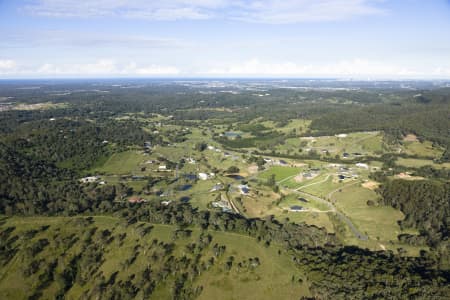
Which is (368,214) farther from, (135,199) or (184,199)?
(135,199)

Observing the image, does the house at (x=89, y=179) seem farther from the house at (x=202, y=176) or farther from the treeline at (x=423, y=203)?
the treeline at (x=423, y=203)

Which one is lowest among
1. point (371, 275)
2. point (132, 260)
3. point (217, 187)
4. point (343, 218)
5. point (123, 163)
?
point (132, 260)

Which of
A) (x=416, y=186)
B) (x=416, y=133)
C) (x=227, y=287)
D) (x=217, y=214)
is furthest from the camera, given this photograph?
(x=416, y=133)

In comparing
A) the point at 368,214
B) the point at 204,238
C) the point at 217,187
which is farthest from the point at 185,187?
the point at 368,214

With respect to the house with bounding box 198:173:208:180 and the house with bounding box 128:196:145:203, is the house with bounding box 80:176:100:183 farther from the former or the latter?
the house with bounding box 198:173:208:180

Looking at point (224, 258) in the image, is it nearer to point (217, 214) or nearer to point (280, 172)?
point (217, 214)

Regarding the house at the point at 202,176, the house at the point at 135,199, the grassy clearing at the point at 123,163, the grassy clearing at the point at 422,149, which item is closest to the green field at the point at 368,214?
the house at the point at 202,176

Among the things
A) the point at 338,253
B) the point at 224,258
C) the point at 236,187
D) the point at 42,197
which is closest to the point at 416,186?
the point at 338,253

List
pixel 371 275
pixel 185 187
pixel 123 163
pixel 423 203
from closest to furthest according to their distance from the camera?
pixel 371 275, pixel 423 203, pixel 185 187, pixel 123 163
